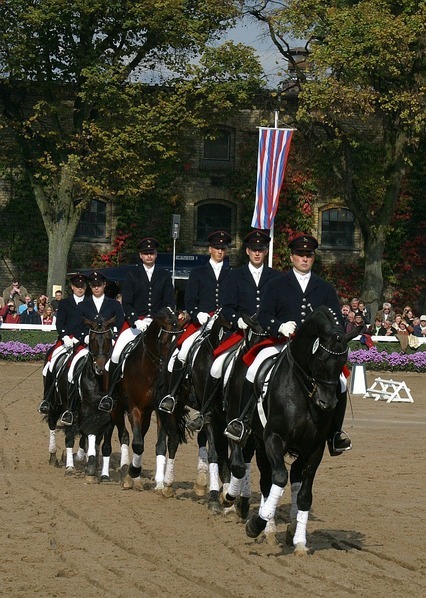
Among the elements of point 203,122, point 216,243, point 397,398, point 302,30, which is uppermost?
point 302,30

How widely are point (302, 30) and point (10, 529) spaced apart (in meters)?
32.0

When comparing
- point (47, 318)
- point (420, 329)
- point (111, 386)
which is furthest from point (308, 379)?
point (47, 318)

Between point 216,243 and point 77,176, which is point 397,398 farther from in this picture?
point 77,176

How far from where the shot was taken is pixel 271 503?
36.4 ft

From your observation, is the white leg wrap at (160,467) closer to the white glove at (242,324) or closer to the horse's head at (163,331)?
the horse's head at (163,331)

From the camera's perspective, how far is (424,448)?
20594 mm

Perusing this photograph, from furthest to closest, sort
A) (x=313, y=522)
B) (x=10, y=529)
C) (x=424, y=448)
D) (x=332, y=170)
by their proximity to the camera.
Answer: (x=332, y=170)
(x=424, y=448)
(x=313, y=522)
(x=10, y=529)

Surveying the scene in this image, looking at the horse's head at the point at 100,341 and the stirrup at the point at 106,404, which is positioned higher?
the horse's head at the point at 100,341

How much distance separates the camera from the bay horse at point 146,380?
15070 mm

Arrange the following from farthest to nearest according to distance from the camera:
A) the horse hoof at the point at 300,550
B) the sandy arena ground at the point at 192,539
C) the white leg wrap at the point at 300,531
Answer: the white leg wrap at the point at 300,531 → the horse hoof at the point at 300,550 → the sandy arena ground at the point at 192,539

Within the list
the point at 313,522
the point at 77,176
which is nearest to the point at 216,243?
the point at 313,522

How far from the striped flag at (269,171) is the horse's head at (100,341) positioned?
20.6 m

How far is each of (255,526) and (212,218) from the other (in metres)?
40.6

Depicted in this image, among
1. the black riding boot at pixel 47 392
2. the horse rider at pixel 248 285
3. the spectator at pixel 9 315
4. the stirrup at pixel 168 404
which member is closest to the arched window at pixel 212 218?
the spectator at pixel 9 315
